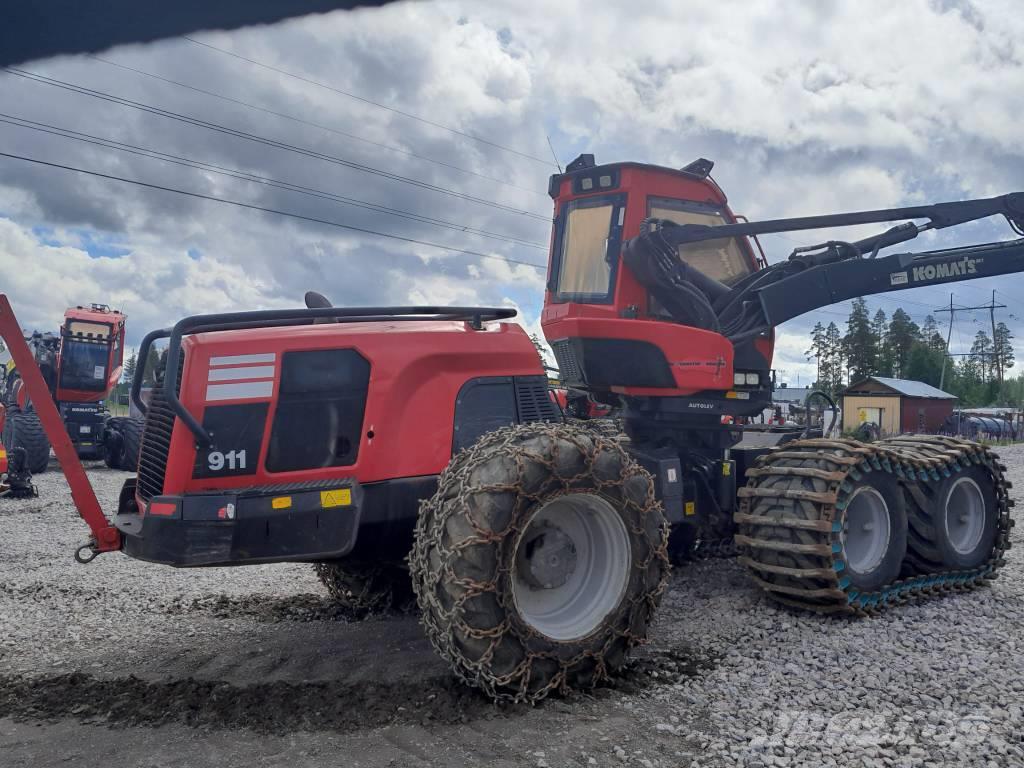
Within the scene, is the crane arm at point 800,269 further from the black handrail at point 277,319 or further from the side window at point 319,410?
the side window at point 319,410

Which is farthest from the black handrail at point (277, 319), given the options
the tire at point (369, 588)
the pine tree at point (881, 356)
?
the pine tree at point (881, 356)

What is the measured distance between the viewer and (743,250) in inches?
295

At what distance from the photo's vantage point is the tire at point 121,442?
17.4m

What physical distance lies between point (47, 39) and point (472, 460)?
263cm

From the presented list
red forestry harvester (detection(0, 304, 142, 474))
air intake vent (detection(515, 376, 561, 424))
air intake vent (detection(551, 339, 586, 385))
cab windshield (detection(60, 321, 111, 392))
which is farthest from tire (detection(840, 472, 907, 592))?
cab windshield (detection(60, 321, 111, 392))

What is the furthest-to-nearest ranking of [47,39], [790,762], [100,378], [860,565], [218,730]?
[100,378] < [860,565] < [218,730] < [790,762] < [47,39]

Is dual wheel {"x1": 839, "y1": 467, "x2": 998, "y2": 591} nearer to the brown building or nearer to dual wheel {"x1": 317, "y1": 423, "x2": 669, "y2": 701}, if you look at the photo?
dual wheel {"x1": 317, "y1": 423, "x2": 669, "y2": 701}

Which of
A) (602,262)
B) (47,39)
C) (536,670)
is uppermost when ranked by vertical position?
A: (602,262)

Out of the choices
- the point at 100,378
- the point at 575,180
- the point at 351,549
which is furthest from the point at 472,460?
the point at 100,378

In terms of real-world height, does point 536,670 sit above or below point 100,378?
below

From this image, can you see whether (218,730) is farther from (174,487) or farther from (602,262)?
(602,262)

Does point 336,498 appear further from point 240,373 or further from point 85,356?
point 85,356

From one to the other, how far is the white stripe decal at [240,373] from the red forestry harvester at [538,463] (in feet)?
0.04

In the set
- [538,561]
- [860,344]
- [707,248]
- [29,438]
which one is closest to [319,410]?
[538,561]
